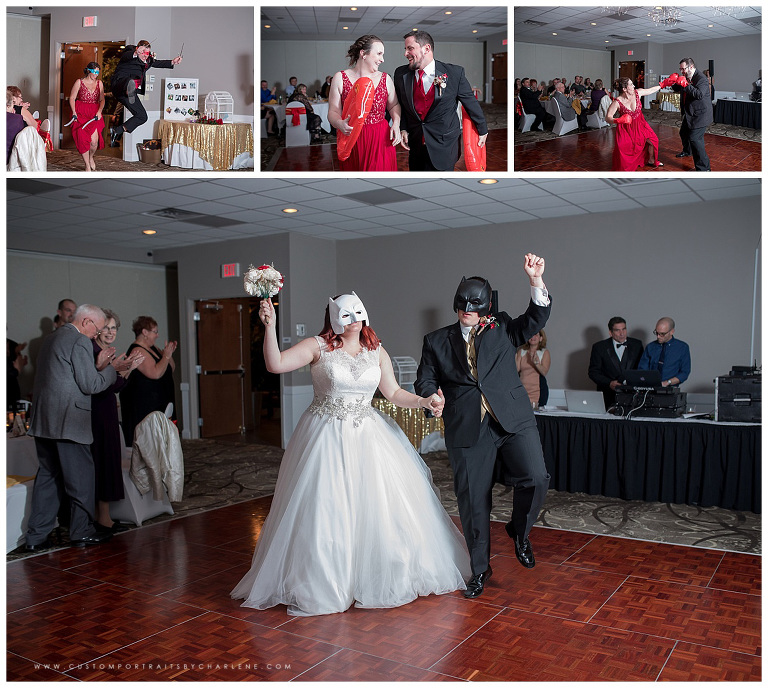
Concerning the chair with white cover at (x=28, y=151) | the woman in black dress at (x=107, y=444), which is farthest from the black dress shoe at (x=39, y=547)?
the chair with white cover at (x=28, y=151)

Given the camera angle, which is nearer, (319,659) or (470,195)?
(319,659)

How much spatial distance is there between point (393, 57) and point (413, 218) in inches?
188

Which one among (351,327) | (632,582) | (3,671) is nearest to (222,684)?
(3,671)

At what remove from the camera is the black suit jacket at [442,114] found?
3.68m

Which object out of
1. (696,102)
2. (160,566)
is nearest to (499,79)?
(696,102)

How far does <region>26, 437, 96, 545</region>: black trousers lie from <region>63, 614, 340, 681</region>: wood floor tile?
1737mm

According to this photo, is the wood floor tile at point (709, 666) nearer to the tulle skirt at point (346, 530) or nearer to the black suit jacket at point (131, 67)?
the tulle skirt at point (346, 530)

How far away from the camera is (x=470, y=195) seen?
7.17 meters

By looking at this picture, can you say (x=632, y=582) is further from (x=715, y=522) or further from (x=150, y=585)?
(x=150, y=585)

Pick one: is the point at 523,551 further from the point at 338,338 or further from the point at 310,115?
the point at 310,115

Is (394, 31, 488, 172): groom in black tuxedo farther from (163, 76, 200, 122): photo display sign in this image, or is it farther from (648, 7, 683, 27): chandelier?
(163, 76, 200, 122): photo display sign

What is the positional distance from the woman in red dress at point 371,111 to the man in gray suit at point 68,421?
2.03m

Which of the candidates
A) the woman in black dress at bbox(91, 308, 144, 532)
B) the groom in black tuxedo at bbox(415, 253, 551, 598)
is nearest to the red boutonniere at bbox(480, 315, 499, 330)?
the groom in black tuxedo at bbox(415, 253, 551, 598)

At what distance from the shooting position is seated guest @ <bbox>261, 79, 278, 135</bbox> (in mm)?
4648
